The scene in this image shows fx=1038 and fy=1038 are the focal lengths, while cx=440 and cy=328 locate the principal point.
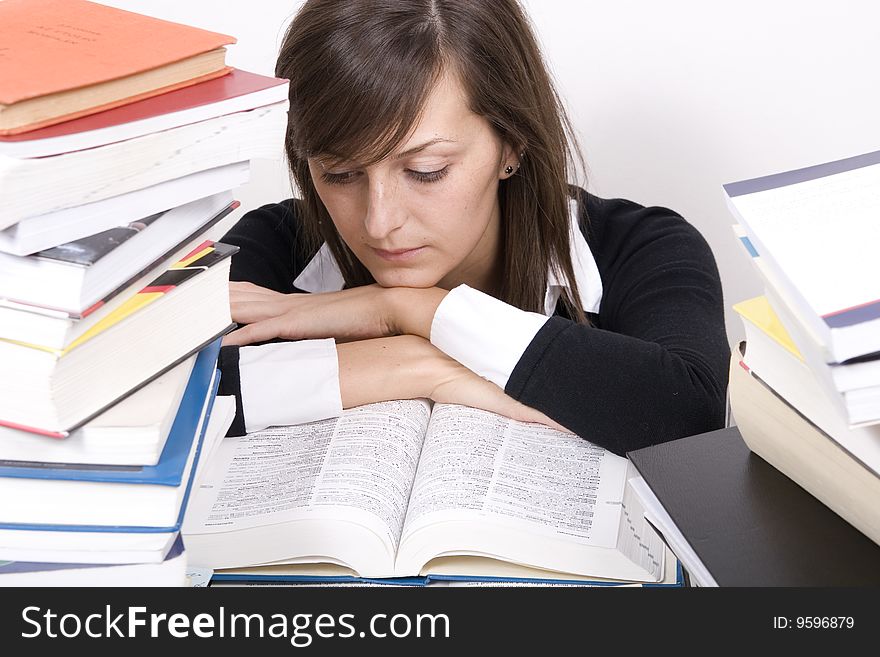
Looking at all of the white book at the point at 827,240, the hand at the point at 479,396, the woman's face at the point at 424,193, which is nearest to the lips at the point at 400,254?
the woman's face at the point at 424,193

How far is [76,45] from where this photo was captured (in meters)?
0.83

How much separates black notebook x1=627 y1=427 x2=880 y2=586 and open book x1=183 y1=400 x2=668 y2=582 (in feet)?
0.27

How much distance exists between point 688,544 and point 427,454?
0.42 meters

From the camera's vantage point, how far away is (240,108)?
2.77 feet

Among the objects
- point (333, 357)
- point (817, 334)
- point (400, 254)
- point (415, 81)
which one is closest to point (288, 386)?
point (333, 357)

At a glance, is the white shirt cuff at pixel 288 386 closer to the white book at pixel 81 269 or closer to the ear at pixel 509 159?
the ear at pixel 509 159

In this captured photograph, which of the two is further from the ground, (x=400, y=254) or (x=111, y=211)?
(x=111, y=211)

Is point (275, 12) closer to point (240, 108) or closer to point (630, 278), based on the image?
point (630, 278)

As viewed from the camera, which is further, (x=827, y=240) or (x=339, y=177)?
(x=339, y=177)

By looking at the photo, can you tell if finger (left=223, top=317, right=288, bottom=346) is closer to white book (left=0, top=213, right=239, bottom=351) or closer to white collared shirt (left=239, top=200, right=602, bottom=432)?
white collared shirt (left=239, top=200, right=602, bottom=432)

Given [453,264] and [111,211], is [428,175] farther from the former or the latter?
[111,211]

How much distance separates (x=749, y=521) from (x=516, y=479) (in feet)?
A: 1.09

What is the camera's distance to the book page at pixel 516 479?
1108mm

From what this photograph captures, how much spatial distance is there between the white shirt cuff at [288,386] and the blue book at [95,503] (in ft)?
1.75
